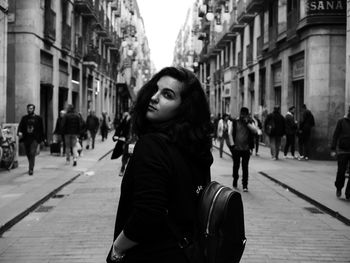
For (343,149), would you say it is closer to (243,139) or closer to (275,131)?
(243,139)

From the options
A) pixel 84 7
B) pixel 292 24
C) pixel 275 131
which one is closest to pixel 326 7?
pixel 292 24

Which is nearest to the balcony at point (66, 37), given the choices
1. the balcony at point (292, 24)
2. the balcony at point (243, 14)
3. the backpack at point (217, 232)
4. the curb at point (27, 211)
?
the balcony at point (243, 14)

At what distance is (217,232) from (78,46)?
26155 millimetres

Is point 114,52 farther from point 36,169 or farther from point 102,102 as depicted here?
point 36,169

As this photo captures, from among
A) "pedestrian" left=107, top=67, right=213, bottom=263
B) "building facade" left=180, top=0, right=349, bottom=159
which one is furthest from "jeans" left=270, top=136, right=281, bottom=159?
"pedestrian" left=107, top=67, right=213, bottom=263

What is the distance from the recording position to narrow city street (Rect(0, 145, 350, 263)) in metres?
5.58

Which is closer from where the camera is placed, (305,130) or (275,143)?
(305,130)

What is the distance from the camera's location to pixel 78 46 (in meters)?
27.1

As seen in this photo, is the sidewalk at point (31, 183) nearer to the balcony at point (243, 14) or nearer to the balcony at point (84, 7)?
the balcony at point (84, 7)

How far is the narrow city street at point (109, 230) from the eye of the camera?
220 inches

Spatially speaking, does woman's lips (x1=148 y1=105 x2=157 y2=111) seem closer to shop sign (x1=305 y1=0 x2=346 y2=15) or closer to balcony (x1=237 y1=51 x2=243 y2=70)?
shop sign (x1=305 y1=0 x2=346 y2=15)

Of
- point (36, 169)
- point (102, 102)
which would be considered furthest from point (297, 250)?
point (102, 102)

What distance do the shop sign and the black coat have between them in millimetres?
16776

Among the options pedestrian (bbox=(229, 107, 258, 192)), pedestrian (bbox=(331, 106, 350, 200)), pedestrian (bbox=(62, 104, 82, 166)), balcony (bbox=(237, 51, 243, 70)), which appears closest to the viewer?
pedestrian (bbox=(331, 106, 350, 200))
